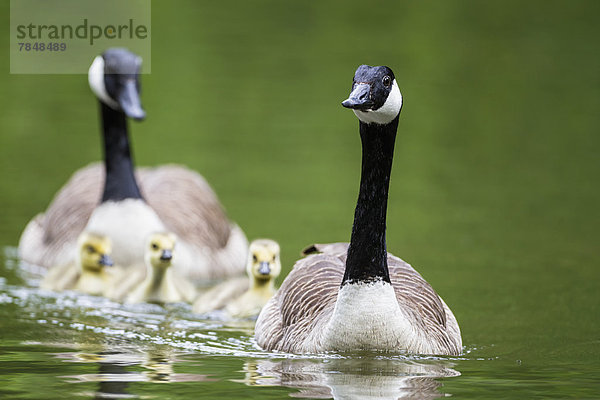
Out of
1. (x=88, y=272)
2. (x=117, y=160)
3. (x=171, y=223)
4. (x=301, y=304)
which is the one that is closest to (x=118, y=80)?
(x=117, y=160)

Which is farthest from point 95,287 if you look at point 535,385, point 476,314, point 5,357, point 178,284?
point 535,385

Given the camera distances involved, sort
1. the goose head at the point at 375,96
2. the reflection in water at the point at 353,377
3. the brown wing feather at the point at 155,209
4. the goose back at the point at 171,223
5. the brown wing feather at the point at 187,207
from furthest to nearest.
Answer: the brown wing feather at the point at 187,207, the brown wing feather at the point at 155,209, the goose back at the point at 171,223, the goose head at the point at 375,96, the reflection in water at the point at 353,377

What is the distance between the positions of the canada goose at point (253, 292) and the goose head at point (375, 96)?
2692 mm

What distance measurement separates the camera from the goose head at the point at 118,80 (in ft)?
41.9

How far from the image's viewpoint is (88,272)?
12.0m

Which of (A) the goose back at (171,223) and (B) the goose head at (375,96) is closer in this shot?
(B) the goose head at (375,96)

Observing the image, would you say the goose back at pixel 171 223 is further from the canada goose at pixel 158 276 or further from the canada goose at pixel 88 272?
the canada goose at pixel 158 276

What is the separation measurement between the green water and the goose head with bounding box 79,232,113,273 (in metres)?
0.49

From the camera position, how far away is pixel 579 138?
19.3m

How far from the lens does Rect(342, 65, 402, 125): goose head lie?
26.2ft

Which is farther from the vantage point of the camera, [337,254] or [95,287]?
[95,287]

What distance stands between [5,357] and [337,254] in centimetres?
280

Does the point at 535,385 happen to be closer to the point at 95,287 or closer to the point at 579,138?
the point at 95,287

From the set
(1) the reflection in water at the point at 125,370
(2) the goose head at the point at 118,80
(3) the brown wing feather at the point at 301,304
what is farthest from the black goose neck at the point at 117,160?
(1) the reflection in water at the point at 125,370
